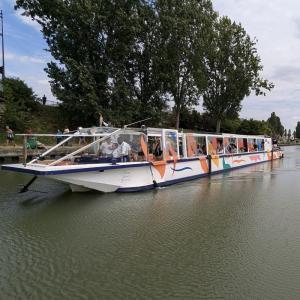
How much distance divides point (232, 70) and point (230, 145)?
2206 cm

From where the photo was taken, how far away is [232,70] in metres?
44.7

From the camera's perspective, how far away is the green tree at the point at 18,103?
36478 millimetres

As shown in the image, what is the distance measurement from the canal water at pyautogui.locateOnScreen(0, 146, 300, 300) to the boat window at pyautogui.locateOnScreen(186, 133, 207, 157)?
14.7ft

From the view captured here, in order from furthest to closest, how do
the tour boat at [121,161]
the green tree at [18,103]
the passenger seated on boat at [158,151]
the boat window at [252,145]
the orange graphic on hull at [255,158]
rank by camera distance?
1. the green tree at [18,103]
2. the boat window at [252,145]
3. the orange graphic on hull at [255,158]
4. the passenger seated on boat at [158,151]
5. the tour boat at [121,161]

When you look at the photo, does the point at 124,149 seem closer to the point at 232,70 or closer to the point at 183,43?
the point at 183,43

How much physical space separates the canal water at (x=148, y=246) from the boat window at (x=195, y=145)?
4490 millimetres

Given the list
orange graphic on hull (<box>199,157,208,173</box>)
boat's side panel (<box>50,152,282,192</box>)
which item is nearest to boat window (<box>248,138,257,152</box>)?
boat's side panel (<box>50,152,282,192</box>)

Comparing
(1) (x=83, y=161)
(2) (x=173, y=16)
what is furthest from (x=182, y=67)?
(1) (x=83, y=161)

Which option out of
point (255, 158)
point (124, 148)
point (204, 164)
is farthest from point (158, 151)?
point (255, 158)

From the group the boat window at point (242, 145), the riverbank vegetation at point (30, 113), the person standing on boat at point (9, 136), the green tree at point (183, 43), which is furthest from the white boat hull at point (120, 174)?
the person standing on boat at point (9, 136)

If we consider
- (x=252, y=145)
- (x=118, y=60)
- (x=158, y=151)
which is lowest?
(x=158, y=151)

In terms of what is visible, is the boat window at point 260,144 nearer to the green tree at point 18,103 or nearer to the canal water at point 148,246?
the canal water at point 148,246

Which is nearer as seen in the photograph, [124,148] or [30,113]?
[124,148]

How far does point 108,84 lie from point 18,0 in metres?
11.1
